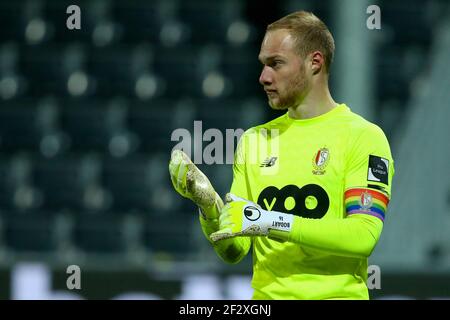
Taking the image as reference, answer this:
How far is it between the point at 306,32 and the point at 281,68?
0.14 m

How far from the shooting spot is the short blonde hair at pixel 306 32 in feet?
9.89

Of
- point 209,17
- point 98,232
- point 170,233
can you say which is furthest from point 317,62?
point 209,17

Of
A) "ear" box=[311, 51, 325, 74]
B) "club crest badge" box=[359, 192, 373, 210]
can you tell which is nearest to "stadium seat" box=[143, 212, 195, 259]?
"ear" box=[311, 51, 325, 74]

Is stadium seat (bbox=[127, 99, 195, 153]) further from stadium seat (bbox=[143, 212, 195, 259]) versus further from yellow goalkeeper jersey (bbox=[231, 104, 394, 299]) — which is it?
yellow goalkeeper jersey (bbox=[231, 104, 394, 299])

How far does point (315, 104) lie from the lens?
3.13 meters

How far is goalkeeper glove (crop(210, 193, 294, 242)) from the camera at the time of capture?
→ 290 cm

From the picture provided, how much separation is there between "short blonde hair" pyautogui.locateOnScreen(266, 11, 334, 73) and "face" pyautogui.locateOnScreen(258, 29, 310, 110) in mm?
18

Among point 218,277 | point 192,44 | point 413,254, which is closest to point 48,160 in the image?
point 192,44

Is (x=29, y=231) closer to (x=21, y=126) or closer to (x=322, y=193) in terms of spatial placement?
(x=21, y=126)

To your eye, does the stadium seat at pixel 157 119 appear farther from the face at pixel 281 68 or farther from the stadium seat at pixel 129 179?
the face at pixel 281 68

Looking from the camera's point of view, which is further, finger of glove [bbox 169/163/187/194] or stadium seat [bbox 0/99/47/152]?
stadium seat [bbox 0/99/47/152]

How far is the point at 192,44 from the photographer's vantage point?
9.66 m
